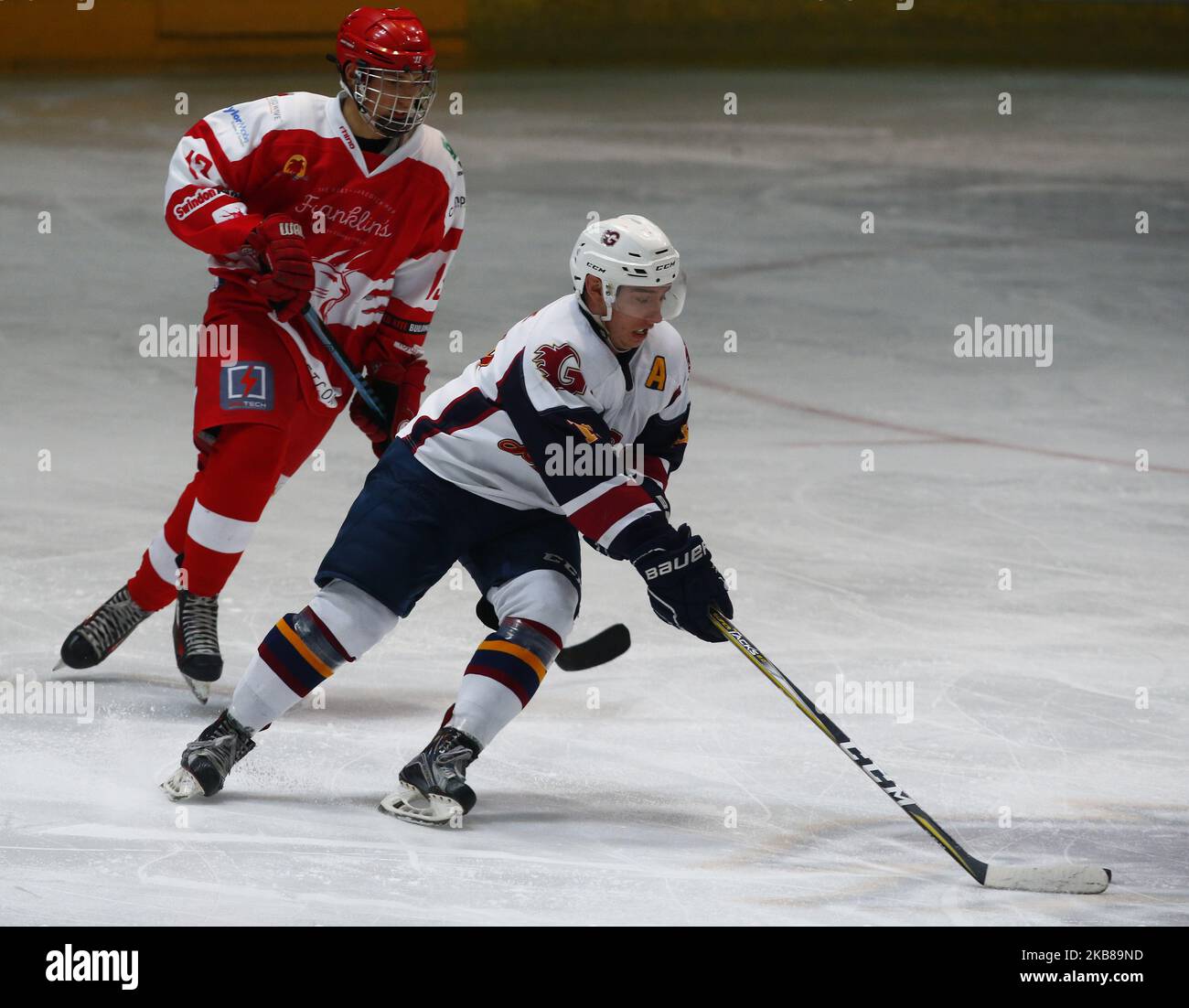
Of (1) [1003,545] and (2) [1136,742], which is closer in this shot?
(2) [1136,742]

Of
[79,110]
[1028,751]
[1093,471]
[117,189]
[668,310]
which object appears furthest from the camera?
[79,110]

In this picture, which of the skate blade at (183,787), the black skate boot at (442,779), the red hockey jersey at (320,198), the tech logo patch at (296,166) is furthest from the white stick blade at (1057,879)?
the tech logo patch at (296,166)

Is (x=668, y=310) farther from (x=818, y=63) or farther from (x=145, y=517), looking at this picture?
(x=818, y=63)

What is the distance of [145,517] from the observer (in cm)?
479

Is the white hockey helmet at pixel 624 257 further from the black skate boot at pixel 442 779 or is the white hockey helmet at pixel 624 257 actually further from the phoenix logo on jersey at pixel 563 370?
the black skate boot at pixel 442 779

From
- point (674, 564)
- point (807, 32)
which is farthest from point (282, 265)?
point (807, 32)

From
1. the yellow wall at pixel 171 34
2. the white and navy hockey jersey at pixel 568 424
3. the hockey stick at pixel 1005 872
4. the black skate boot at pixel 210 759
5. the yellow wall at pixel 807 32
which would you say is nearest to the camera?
the hockey stick at pixel 1005 872

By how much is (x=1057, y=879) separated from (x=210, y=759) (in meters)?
1.40

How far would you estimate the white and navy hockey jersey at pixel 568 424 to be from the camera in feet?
9.85

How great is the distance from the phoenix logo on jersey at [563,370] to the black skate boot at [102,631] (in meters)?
1.27

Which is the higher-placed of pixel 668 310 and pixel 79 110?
pixel 79 110

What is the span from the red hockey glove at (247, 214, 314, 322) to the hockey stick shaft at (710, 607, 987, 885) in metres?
1.08

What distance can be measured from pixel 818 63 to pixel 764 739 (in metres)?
9.18

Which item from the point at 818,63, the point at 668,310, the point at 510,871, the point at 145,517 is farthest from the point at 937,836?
the point at 818,63
